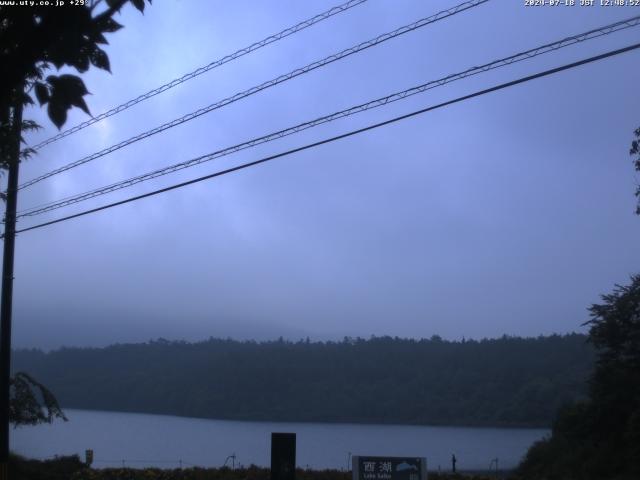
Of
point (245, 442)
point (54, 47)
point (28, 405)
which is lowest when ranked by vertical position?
point (245, 442)

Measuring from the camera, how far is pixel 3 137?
727 cm

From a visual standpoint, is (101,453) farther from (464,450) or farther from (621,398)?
(621,398)

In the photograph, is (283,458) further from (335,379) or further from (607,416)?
(335,379)

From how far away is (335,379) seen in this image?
72000 millimetres

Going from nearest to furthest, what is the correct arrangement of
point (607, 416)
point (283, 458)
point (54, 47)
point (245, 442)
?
point (54, 47), point (283, 458), point (607, 416), point (245, 442)

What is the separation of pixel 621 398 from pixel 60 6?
2410 cm

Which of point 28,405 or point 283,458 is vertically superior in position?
point 28,405

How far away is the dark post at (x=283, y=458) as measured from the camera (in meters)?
15.1

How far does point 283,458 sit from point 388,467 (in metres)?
2.11

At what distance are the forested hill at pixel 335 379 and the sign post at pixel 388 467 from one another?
34050 mm

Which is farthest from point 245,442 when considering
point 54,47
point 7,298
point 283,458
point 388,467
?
point 54,47

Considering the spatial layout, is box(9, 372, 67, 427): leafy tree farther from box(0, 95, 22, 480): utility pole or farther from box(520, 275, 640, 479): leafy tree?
box(520, 275, 640, 479): leafy tree

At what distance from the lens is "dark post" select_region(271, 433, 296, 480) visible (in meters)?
15.1

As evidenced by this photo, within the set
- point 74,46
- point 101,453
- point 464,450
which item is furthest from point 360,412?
point 74,46
